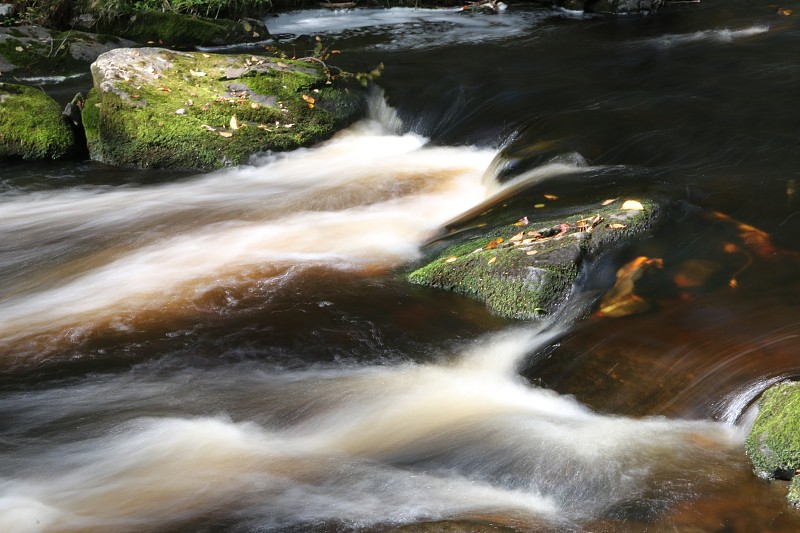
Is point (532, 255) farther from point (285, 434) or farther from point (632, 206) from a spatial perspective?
point (285, 434)

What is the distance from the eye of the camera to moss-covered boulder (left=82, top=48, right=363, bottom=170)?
9148 millimetres

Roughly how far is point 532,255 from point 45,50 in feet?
33.1

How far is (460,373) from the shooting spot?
16.4ft

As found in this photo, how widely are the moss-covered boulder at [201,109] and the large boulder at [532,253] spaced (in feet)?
11.8

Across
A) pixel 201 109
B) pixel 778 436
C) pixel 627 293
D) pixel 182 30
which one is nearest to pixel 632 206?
pixel 627 293

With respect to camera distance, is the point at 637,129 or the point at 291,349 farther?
the point at 637,129

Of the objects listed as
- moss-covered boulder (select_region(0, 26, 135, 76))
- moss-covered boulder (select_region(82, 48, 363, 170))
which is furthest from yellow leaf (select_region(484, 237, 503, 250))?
moss-covered boulder (select_region(0, 26, 135, 76))

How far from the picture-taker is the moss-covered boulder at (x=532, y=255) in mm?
5473

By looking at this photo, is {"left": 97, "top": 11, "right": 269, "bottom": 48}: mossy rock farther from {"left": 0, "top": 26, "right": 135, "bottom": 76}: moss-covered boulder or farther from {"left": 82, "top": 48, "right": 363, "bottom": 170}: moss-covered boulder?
{"left": 82, "top": 48, "right": 363, "bottom": 170}: moss-covered boulder

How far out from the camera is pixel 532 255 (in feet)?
18.3

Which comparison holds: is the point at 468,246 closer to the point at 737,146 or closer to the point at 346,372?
the point at 346,372

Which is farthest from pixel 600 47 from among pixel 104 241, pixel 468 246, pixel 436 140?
pixel 104 241

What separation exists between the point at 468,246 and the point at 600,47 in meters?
7.23

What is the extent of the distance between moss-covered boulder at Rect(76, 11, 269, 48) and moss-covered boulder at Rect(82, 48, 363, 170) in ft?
12.9
